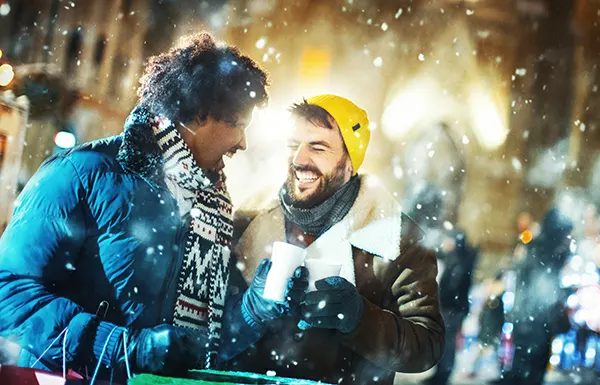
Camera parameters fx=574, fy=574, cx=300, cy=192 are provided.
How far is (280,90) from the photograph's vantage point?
1979 mm

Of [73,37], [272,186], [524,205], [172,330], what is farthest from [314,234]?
[73,37]

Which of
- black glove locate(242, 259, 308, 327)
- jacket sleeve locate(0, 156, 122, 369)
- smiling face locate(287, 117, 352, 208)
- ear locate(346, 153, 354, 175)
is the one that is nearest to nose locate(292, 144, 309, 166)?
smiling face locate(287, 117, 352, 208)

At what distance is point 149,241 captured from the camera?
5.38 feet

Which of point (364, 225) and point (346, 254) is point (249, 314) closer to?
point (346, 254)

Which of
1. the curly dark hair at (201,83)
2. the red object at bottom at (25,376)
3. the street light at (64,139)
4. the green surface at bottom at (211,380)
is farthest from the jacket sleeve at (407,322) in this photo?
the street light at (64,139)

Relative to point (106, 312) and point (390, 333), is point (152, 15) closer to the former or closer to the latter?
point (106, 312)

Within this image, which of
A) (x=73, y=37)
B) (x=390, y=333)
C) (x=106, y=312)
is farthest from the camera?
(x=73, y=37)

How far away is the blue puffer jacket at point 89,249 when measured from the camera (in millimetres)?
1461

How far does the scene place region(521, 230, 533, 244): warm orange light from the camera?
2.29 meters

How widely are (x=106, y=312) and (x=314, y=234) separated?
0.71 meters

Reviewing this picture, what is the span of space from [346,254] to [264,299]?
0.35 m

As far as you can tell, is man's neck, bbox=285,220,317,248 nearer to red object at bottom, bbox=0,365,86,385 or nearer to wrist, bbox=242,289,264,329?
wrist, bbox=242,289,264,329

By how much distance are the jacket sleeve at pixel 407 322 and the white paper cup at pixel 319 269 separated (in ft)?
0.96

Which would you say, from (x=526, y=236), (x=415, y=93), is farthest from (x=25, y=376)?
(x=526, y=236)
